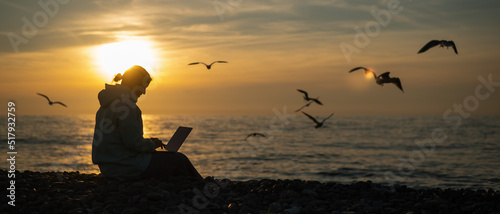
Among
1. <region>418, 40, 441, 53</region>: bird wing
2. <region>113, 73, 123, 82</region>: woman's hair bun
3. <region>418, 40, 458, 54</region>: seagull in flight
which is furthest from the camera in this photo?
<region>418, 40, 458, 54</region>: seagull in flight

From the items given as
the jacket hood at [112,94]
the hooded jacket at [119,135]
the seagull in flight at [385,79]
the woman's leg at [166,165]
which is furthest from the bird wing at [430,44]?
the jacket hood at [112,94]

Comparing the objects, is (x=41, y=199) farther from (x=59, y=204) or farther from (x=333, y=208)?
(x=333, y=208)

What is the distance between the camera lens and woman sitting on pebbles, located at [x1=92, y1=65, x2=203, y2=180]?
19.8 ft

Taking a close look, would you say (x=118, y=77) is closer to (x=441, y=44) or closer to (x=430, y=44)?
(x=430, y=44)

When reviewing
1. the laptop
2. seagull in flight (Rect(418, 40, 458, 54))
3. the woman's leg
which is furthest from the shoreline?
seagull in flight (Rect(418, 40, 458, 54))

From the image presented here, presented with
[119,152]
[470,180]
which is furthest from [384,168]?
[119,152]

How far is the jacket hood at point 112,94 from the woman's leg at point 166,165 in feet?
3.72

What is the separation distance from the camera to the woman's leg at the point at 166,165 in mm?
6805

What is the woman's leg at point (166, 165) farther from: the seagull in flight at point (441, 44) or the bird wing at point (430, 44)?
the seagull in flight at point (441, 44)

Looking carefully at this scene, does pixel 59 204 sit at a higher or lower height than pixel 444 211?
higher

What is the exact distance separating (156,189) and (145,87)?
150 centimetres

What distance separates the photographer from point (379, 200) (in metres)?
5.89

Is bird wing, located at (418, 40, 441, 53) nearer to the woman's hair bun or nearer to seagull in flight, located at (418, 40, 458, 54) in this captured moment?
seagull in flight, located at (418, 40, 458, 54)

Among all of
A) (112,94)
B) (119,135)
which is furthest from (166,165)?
(112,94)
